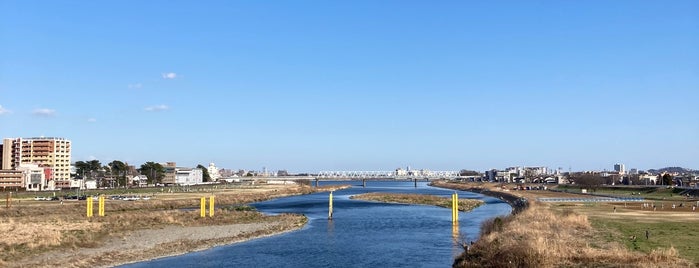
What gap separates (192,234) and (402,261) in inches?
748

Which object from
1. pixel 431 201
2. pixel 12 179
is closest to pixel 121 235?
pixel 431 201

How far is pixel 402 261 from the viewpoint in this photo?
34375 mm

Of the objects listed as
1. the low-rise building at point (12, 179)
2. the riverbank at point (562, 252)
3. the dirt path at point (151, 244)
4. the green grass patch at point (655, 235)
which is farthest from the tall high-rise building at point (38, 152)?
the riverbank at point (562, 252)

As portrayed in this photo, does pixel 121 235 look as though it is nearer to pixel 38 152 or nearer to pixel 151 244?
pixel 151 244

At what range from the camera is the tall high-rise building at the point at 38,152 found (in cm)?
19425

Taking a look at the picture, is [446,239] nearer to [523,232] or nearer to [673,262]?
[523,232]

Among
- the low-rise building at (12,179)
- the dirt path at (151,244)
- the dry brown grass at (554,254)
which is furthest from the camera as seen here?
the low-rise building at (12,179)

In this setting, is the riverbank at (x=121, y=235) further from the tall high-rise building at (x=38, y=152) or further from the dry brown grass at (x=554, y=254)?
the tall high-rise building at (x=38, y=152)

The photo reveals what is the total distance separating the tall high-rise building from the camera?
19425 centimetres

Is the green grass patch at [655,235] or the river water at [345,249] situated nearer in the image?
the green grass patch at [655,235]

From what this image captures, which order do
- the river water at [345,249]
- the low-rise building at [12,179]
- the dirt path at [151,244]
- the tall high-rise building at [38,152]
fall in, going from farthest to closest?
the tall high-rise building at [38,152], the low-rise building at [12,179], the river water at [345,249], the dirt path at [151,244]

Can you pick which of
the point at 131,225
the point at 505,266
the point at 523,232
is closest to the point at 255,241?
the point at 131,225

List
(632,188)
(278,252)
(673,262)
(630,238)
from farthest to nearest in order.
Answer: (632,188), (278,252), (630,238), (673,262)

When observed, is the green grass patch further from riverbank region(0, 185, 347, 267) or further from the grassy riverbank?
the grassy riverbank
